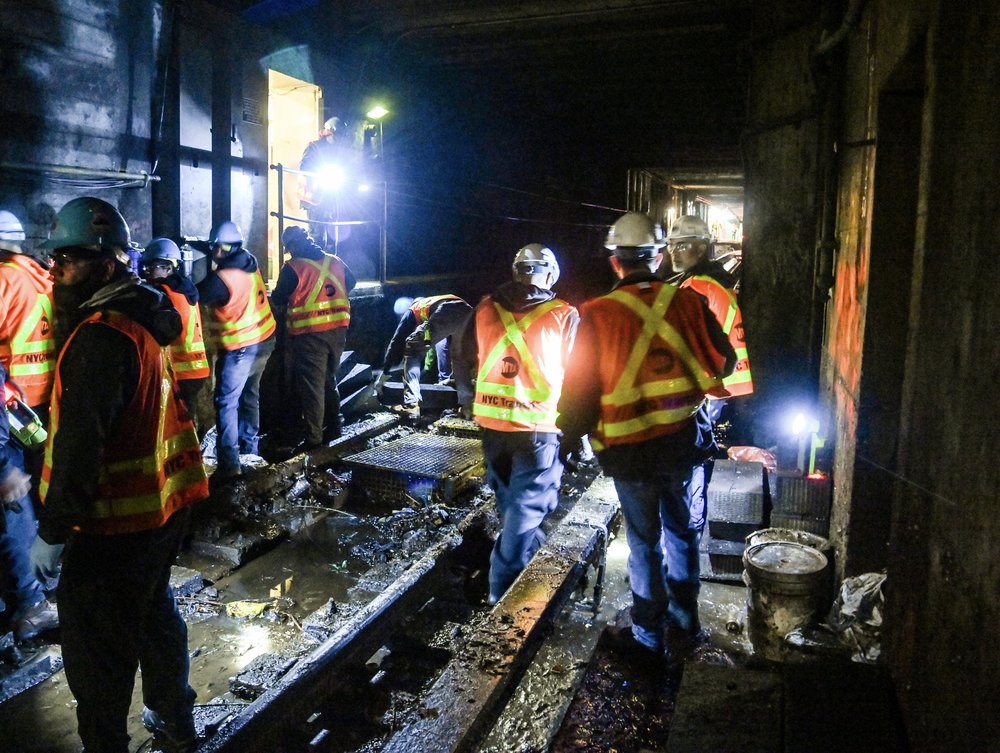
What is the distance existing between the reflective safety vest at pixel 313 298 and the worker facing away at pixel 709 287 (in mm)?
3630

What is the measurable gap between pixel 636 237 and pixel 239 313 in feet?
14.3

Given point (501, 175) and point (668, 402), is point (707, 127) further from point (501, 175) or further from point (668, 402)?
point (668, 402)

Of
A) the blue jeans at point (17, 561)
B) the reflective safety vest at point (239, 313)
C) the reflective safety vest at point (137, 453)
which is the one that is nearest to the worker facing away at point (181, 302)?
the reflective safety vest at point (239, 313)

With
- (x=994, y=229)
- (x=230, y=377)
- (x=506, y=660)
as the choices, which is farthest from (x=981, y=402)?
(x=230, y=377)

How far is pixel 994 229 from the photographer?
191 cm

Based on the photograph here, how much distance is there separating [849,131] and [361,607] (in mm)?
4635

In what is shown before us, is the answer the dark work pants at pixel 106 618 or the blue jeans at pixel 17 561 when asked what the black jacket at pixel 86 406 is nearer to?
the dark work pants at pixel 106 618

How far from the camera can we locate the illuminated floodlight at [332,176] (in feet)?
35.8

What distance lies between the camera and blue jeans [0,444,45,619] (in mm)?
4297

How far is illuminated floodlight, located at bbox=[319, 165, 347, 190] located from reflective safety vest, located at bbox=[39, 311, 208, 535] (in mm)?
8120

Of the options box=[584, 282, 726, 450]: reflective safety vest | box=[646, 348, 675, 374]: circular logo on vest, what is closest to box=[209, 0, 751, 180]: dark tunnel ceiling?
box=[584, 282, 726, 450]: reflective safety vest

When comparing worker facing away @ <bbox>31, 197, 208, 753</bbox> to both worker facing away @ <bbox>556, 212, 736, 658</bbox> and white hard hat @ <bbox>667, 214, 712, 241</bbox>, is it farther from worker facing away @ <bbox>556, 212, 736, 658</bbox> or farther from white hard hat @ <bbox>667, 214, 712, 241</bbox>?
white hard hat @ <bbox>667, 214, 712, 241</bbox>

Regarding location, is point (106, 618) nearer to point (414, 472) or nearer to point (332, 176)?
point (414, 472)

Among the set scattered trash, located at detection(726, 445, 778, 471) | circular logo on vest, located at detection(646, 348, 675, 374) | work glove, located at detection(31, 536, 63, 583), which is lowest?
work glove, located at detection(31, 536, 63, 583)
